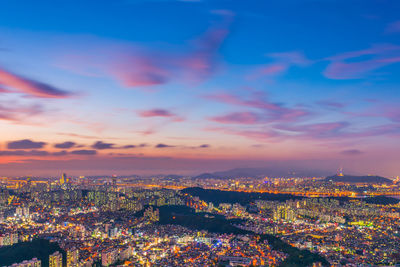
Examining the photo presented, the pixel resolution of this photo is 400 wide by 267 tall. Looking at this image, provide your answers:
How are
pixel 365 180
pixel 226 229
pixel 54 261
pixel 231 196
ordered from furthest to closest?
pixel 365 180 < pixel 231 196 < pixel 226 229 < pixel 54 261

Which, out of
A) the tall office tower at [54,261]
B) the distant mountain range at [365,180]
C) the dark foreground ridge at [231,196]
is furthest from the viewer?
the distant mountain range at [365,180]

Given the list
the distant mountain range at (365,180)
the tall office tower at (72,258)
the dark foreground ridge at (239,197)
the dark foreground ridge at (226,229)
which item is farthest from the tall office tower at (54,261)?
the distant mountain range at (365,180)

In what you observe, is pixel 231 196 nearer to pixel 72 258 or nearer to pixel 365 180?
pixel 72 258

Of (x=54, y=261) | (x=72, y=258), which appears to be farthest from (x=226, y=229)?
(x=54, y=261)

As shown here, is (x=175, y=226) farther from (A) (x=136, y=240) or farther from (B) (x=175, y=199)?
(B) (x=175, y=199)

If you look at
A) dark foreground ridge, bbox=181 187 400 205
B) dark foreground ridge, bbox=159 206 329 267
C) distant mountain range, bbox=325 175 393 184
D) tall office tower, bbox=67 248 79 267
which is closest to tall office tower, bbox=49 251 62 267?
tall office tower, bbox=67 248 79 267

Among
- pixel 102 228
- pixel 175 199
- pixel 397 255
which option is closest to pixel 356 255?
pixel 397 255

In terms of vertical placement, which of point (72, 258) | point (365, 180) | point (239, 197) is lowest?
point (239, 197)

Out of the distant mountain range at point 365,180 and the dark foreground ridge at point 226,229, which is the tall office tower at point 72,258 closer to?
the dark foreground ridge at point 226,229

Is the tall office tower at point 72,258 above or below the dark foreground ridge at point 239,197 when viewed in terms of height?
above
